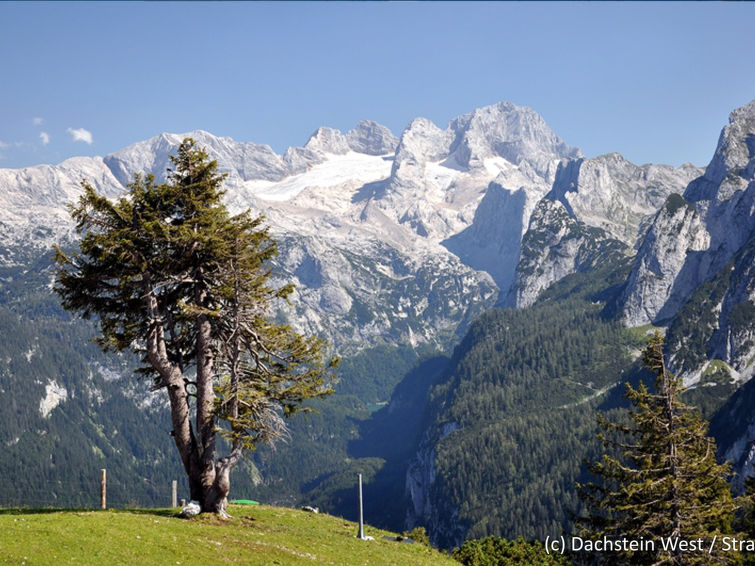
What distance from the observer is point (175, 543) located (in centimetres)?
3334

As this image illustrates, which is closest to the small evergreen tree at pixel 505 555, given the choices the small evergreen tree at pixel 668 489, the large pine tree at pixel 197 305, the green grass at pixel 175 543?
the green grass at pixel 175 543

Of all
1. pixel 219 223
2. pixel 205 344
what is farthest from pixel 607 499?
pixel 219 223

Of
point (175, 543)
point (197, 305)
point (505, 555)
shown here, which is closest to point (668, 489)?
point (505, 555)

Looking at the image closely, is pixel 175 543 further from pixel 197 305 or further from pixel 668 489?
pixel 668 489

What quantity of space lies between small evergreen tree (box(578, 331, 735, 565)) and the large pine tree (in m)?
22.5

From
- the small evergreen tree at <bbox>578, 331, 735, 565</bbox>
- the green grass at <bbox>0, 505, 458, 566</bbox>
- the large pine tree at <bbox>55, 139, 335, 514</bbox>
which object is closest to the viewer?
the green grass at <bbox>0, 505, 458, 566</bbox>

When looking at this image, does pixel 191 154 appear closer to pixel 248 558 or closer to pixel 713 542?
pixel 248 558

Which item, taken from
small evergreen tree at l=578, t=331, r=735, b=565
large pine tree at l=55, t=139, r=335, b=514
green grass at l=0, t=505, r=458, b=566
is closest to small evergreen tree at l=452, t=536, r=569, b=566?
green grass at l=0, t=505, r=458, b=566

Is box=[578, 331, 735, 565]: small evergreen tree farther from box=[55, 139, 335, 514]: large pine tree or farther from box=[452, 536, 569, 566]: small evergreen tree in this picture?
box=[55, 139, 335, 514]: large pine tree

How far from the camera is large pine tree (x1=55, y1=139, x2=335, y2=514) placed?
135ft

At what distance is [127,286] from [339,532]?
73.4ft

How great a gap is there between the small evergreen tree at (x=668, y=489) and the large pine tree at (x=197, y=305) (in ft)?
73.8

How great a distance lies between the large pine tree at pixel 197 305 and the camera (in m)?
41.0

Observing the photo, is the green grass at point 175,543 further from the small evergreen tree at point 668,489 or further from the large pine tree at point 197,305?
the small evergreen tree at point 668,489
